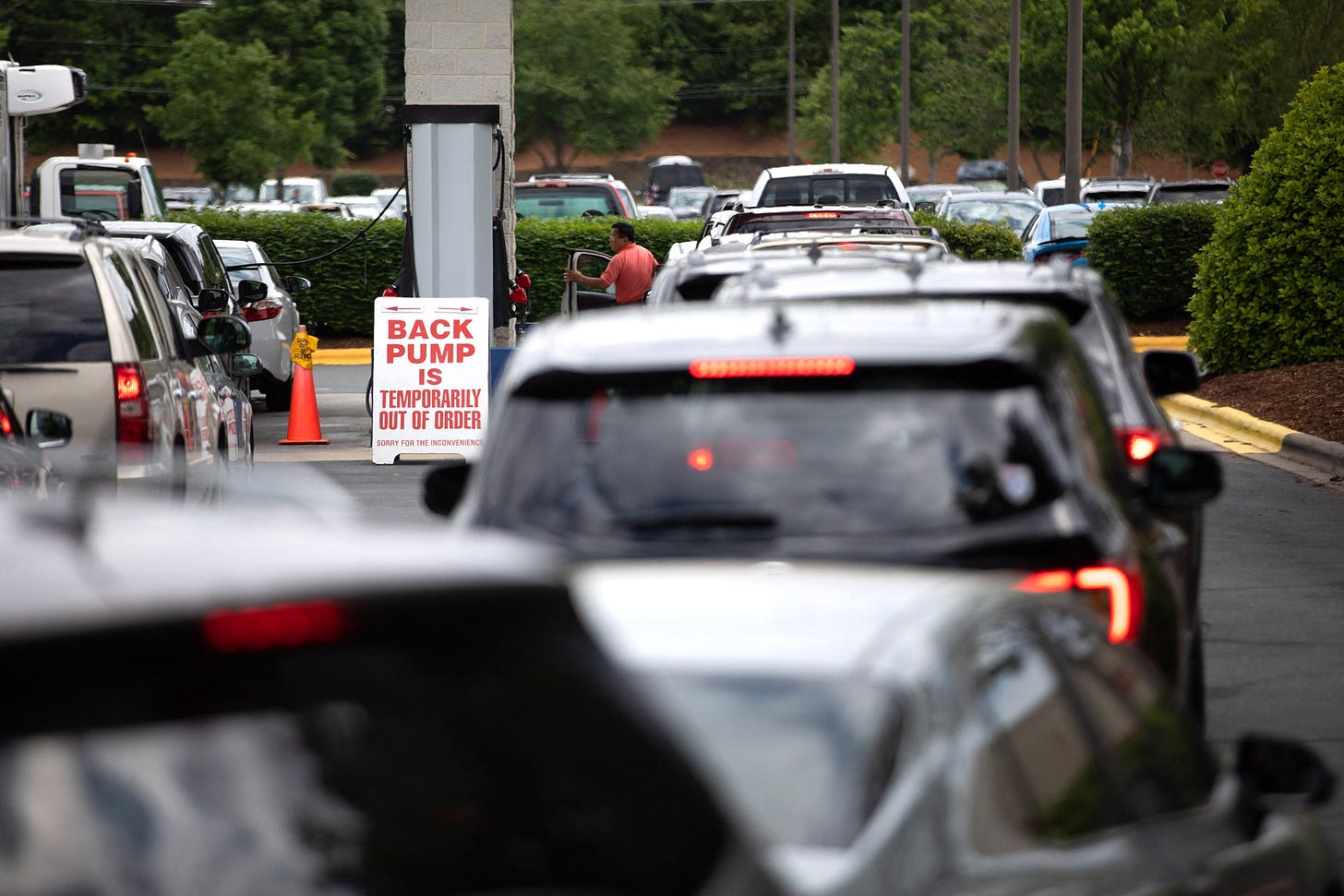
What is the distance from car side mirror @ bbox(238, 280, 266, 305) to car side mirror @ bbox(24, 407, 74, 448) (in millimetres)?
11953

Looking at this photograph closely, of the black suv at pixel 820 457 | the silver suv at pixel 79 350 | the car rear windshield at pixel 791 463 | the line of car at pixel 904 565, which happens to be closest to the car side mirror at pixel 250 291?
the silver suv at pixel 79 350

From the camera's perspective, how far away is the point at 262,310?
813 inches

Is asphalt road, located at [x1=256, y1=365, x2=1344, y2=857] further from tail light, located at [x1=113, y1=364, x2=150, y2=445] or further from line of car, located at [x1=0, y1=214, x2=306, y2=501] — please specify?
tail light, located at [x1=113, y1=364, x2=150, y2=445]

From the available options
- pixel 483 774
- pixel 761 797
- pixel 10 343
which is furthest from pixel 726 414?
pixel 10 343

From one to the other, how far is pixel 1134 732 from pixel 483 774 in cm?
173

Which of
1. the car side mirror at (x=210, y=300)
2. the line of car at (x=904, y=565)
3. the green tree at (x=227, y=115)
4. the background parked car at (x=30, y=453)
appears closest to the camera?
the line of car at (x=904, y=565)

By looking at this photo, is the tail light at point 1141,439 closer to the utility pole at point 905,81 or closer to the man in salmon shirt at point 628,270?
the man in salmon shirt at point 628,270

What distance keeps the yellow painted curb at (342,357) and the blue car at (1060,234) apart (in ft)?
28.2

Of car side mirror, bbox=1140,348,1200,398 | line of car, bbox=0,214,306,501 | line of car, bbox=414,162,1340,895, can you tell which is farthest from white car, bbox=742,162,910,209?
line of car, bbox=414,162,1340,895

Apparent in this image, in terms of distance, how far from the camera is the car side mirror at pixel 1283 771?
373 cm

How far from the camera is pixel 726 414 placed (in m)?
4.83

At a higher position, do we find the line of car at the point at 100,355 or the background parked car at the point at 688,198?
the line of car at the point at 100,355

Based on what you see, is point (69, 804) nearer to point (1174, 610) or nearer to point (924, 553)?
point (924, 553)

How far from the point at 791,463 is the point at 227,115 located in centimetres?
4983
